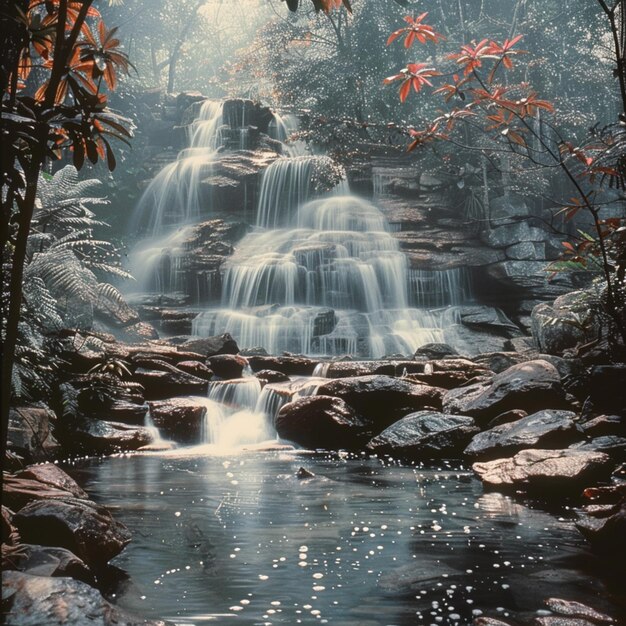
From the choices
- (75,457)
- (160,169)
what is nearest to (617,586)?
(75,457)

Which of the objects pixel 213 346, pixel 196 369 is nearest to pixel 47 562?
pixel 196 369

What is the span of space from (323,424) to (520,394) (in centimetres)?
273

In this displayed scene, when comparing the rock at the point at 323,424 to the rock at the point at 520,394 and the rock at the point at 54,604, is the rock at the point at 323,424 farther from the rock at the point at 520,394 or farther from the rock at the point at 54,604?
the rock at the point at 54,604

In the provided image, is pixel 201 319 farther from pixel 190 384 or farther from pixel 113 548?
pixel 113 548

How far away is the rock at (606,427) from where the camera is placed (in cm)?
688

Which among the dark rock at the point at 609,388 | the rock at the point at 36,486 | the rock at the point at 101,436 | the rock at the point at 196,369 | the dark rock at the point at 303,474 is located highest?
the rock at the point at 196,369

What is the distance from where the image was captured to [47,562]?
3.12 metres

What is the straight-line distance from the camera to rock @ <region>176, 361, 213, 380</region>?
435 inches

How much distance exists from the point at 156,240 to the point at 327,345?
31.4 feet

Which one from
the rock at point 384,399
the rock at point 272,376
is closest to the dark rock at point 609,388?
the rock at point 384,399

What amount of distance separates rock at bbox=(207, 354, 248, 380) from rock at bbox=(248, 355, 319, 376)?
1.94ft

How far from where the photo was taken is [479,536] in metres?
4.61

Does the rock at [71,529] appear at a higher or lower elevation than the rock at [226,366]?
lower

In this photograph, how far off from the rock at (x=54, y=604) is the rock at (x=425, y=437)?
5769 millimetres
